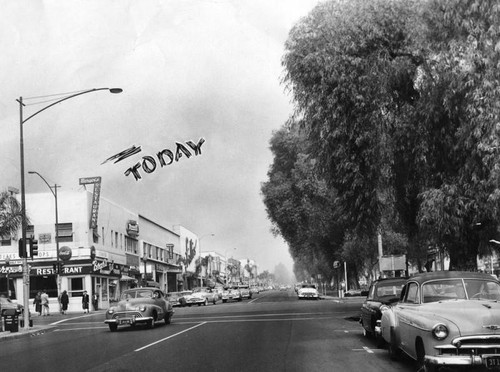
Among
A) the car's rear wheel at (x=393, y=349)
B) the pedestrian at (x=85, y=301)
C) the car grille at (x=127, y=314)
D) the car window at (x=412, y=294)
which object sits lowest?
the pedestrian at (x=85, y=301)

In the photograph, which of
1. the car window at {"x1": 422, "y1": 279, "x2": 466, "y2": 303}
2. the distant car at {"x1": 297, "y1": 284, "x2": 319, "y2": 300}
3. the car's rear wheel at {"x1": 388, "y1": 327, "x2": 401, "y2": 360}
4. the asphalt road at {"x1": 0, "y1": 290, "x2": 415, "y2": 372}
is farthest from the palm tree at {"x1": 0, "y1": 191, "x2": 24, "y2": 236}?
the car window at {"x1": 422, "y1": 279, "x2": 466, "y2": 303}

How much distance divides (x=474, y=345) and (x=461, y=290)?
177 centimetres

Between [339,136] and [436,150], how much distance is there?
287 centimetres

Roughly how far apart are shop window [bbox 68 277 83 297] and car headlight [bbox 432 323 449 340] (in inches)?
1882

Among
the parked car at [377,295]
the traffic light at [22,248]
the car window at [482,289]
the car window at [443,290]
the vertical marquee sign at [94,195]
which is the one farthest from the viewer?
the vertical marquee sign at [94,195]

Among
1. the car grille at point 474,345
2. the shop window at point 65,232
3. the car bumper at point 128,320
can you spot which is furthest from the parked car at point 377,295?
the shop window at point 65,232

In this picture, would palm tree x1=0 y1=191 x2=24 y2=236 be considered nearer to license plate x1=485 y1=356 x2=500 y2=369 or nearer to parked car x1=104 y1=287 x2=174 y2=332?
parked car x1=104 y1=287 x2=174 y2=332

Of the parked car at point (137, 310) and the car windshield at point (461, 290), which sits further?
the parked car at point (137, 310)

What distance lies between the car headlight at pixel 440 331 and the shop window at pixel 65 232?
48346 mm

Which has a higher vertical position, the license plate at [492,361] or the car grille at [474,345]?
the car grille at [474,345]

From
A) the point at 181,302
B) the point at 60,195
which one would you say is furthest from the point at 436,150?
the point at 60,195

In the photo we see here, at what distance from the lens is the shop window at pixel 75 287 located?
52719 millimetres

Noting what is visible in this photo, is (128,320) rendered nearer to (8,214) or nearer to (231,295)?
(8,214)

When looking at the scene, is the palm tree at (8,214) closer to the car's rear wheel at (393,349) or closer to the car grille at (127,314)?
the car grille at (127,314)
